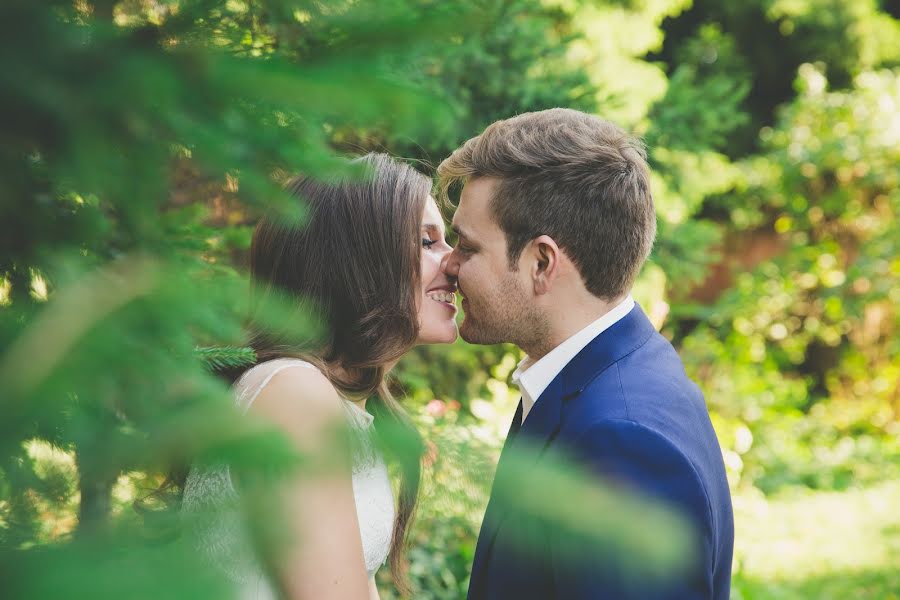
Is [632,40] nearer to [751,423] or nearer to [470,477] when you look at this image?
[751,423]

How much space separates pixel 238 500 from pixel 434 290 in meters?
1.75

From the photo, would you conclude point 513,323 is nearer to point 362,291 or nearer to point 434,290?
point 434,290

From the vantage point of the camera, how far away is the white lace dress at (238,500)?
Result: 22.4 inches

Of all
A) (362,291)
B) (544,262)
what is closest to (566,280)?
(544,262)

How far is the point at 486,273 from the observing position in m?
2.34

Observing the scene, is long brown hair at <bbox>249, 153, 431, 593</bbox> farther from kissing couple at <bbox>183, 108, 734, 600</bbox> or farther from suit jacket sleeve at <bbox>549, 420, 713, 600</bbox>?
suit jacket sleeve at <bbox>549, 420, 713, 600</bbox>

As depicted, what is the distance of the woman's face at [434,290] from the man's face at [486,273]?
0.16 ft

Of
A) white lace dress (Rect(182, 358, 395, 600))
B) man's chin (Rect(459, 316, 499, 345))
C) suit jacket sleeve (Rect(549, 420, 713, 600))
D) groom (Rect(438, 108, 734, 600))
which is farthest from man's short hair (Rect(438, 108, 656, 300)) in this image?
white lace dress (Rect(182, 358, 395, 600))

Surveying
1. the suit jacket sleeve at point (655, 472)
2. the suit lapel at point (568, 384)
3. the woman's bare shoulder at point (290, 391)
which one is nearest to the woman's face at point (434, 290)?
the suit lapel at point (568, 384)

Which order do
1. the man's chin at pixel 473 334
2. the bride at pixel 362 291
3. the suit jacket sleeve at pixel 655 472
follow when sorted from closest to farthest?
the suit jacket sleeve at pixel 655 472, the bride at pixel 362 291, the man's chin at pixel 473 334

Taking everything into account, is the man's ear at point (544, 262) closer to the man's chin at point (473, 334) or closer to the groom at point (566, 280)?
the groom at point (566, 280)

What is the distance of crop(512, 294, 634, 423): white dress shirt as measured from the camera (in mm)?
2213

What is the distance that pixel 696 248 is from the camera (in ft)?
15.6

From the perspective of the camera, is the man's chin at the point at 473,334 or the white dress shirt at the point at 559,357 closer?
the white dress shirt at the point at 559,357
